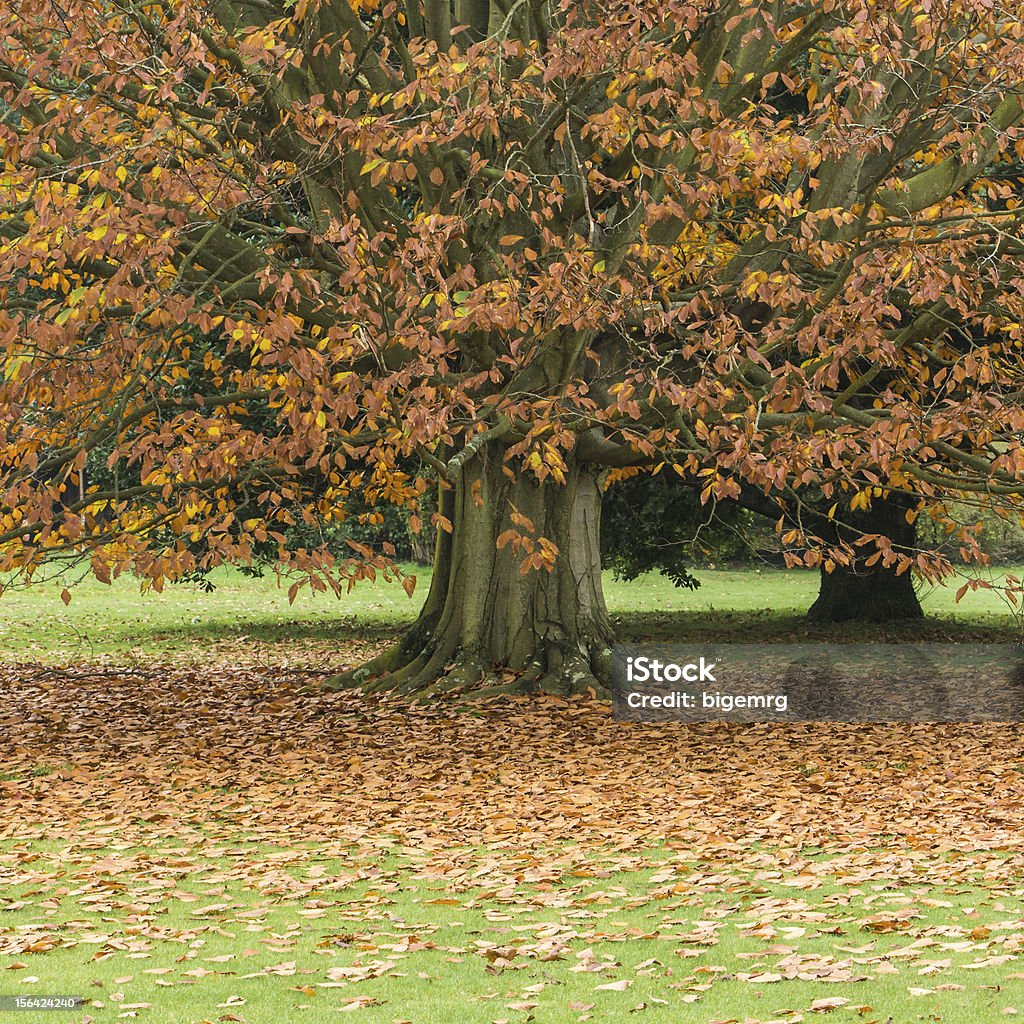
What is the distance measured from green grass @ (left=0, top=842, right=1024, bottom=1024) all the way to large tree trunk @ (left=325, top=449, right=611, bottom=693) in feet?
19.2

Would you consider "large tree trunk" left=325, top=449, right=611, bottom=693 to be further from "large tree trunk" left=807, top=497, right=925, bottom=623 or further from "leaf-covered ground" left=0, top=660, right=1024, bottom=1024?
"large tree trunk" left=807, top=497, right=925, bottom=623

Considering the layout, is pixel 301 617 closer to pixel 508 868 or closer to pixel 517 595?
pixel 517 595

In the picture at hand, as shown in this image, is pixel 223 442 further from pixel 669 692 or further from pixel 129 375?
pixel 669 692

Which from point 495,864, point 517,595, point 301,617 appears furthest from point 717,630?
point 495,864

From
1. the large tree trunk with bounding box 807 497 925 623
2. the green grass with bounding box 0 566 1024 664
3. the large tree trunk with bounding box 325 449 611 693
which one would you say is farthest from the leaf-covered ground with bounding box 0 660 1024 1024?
the large tree trunk with bounding box 807 497 925 623

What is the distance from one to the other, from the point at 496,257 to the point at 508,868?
599 centimetres

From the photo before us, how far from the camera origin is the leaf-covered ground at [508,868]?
18.8 ft

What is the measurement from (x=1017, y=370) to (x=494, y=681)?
659 cm

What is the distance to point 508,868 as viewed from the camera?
819 cm

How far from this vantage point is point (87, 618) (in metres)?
28.6

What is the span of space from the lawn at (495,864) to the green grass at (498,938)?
2 centimetres

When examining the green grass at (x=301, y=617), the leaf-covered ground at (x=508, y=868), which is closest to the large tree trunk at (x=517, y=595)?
the leaf-covered ground at (x=508, y=868)

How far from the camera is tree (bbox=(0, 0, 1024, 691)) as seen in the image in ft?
33.0

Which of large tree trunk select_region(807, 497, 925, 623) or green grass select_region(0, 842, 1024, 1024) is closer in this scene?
green grass select_region(0, 842, 1024, 1024)
